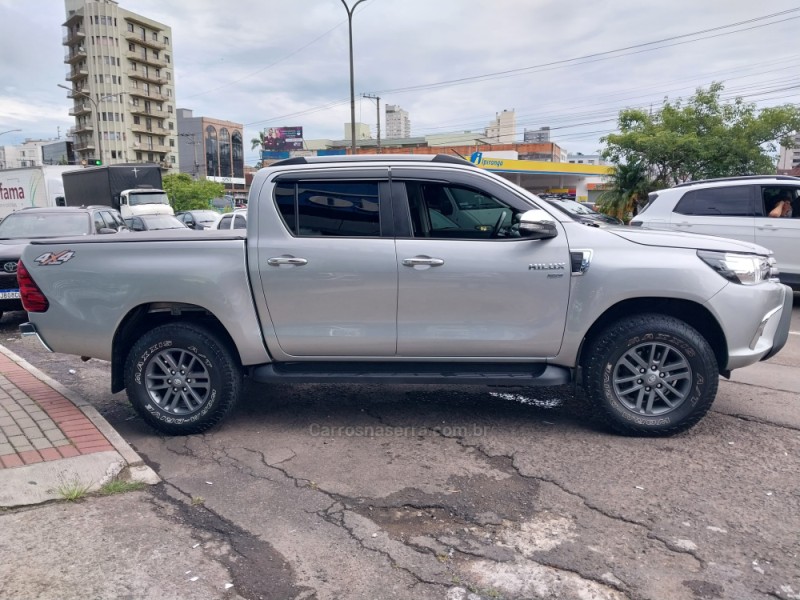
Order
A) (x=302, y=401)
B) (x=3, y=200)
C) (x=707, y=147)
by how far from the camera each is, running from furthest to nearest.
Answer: (x=3, y=200) → (x=707, y=147) → (x=302, y=401)

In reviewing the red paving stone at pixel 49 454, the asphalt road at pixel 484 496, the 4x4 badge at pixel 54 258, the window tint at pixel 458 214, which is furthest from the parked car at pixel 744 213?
the red paving stone at pixel 49 454

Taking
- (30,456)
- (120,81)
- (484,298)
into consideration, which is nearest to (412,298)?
(484,298)

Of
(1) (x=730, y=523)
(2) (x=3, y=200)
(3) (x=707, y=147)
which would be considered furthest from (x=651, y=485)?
(2) (x=3, y=200)

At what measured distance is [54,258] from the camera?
15.8 feet

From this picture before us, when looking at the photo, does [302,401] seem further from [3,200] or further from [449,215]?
[3,200]

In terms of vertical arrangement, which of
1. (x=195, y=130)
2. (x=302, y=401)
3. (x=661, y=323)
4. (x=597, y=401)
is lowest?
(x=302, y=401)

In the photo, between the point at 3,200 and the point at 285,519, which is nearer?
the point at 285,519

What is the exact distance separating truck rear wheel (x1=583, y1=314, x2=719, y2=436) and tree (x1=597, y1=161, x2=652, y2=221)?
66.6ft

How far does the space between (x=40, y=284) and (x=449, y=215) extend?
308 centimetres

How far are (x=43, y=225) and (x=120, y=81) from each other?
78.8 metres

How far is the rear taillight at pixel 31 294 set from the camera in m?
4.88

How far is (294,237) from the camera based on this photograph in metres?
4.63

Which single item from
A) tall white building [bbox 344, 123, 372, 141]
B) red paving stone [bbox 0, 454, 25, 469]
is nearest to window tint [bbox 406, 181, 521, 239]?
red paving stone [bbox 0, 454, 25, 469]

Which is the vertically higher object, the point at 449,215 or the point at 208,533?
the point at 449,215
